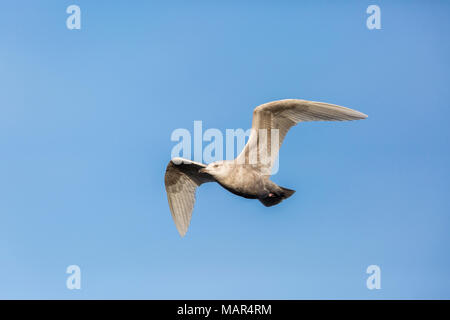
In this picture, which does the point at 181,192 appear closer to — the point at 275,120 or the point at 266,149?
the point at 266,149

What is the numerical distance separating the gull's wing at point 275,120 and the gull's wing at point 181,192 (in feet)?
6.31

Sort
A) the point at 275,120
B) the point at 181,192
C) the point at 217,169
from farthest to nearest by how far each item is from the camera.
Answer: the point at 181,192, the point at 217,169, the point at 275,120

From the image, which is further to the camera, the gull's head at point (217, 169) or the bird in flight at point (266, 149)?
the gull's head at point (217, 169)

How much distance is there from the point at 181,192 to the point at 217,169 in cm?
228

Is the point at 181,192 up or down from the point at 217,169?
down

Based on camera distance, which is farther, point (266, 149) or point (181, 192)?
point (181, 192)

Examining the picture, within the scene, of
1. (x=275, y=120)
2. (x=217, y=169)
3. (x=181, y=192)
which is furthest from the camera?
(x=181, y=192)

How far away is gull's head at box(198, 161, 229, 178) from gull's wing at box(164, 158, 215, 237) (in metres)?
1.64

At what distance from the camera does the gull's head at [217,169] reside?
11109 millimetres

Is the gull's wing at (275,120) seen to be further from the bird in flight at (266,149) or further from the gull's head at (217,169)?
the gull's head at (217,169)

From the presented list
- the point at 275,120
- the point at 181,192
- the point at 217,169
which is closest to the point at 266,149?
the point at 275,120

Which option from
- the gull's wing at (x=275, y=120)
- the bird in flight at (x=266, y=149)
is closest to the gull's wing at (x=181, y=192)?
the bird in flight at (x=266, y=149)

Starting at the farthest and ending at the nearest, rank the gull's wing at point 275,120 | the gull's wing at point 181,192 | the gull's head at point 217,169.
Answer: the gull's wing at point 181,192 < the gull's head at point 217,169 < the gull's wing at point 275,120

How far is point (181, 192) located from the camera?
13.2 meters
